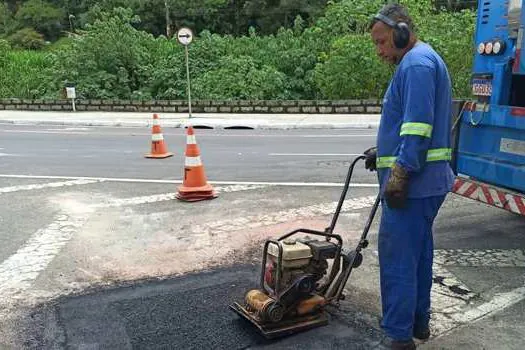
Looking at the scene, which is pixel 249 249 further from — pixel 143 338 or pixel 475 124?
pixel 475 124

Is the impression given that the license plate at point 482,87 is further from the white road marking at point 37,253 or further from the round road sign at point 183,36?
the round road sign at point 183,36

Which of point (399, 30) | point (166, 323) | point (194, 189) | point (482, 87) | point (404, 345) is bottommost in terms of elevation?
point (166, 323)

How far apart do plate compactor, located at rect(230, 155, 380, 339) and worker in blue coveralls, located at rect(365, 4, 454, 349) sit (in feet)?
1.17

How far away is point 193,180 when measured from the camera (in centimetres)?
723

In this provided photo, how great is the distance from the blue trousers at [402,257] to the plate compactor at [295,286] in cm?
31

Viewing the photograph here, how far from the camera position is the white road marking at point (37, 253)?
15.0 feet

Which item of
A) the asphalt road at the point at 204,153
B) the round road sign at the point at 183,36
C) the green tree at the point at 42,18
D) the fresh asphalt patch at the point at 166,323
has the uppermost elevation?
the green tree at the point at 42,18

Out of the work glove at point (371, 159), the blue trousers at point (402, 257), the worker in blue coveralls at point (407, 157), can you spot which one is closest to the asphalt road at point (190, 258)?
the blue trousers at point (402, 257)

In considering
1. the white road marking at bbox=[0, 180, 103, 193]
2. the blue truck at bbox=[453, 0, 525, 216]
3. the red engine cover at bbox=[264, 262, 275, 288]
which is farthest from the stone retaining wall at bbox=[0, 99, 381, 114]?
the red engine cover at bbox=[264, 262, 275, 288]

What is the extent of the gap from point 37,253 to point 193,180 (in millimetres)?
2394

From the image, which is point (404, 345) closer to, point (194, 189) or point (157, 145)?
point (194, 189)

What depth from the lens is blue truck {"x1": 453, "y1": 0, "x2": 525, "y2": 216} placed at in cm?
468

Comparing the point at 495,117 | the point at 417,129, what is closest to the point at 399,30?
the point at 417,129

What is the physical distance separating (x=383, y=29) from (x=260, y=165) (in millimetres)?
6597
